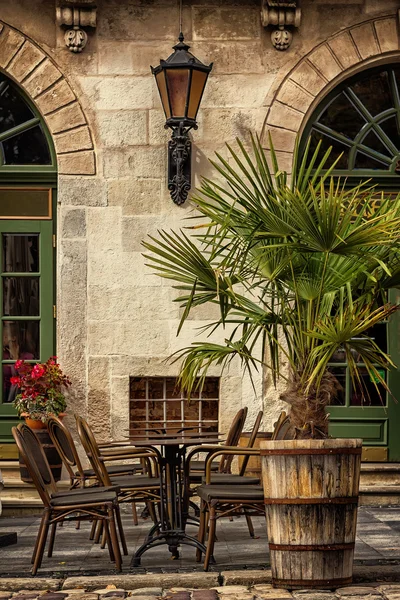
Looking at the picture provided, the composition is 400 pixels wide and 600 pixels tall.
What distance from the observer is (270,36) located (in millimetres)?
11414

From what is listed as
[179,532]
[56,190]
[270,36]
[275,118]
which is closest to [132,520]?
[179,532]

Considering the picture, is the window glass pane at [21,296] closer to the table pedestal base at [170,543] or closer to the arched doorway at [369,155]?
the arched doorway at [369,155]

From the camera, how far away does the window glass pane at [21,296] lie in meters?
11.4

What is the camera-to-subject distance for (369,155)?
38.1 ft

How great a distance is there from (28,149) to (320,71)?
287cm

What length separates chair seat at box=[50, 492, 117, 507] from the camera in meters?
7.52

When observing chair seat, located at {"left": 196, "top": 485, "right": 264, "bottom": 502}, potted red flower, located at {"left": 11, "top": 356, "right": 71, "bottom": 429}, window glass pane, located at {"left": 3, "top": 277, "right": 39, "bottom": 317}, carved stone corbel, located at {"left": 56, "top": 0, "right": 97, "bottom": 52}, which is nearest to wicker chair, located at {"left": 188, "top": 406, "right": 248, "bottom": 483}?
chair seat, located at {"left": 196, "top": 485, "right": 264, "bottom": 502}

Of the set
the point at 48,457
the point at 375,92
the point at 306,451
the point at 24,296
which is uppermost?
the point at 375,92

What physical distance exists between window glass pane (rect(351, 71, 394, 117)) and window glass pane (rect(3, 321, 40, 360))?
3807 mm

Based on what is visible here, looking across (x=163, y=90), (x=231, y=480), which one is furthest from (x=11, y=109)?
(x=231, y=480)

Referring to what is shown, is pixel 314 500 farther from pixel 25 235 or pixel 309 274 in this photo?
pixel 25 235

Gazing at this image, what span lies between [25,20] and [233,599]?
651 cm

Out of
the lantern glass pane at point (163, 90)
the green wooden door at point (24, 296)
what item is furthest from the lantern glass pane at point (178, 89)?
the green wooden door at point (24, 296)

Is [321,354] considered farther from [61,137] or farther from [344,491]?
[61,137]
